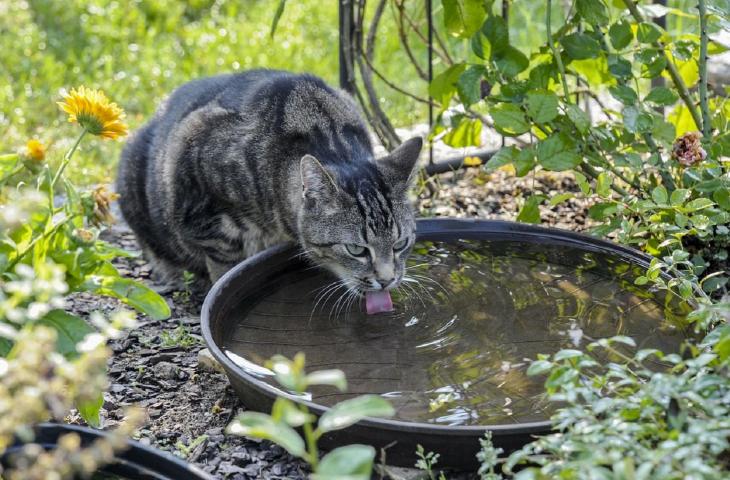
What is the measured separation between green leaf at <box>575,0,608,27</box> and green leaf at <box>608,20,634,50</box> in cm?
5

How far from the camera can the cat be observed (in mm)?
3510

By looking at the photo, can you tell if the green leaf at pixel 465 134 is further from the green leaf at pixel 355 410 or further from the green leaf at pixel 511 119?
the green leaf at pixel 355 410

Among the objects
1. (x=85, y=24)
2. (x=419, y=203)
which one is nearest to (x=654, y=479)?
(x=419, y=203)

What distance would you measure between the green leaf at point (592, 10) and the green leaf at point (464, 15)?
0.40 meters

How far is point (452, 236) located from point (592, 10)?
1.05 m

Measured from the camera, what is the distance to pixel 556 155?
3719 mm

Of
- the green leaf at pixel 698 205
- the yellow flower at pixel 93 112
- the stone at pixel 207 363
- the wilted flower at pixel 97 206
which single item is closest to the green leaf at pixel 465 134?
the green leaf at pixel 698 205

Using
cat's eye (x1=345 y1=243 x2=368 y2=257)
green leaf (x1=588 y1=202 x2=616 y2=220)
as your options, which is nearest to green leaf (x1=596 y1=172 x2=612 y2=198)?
green leaf (x1=588 y1=202 x2=616 y2=220)

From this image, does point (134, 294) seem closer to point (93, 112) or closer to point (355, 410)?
point (93, 112)

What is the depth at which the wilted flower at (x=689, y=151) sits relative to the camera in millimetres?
3508

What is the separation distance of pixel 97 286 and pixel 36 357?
3.15 ft

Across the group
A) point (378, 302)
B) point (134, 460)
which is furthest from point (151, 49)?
point (134, 460)

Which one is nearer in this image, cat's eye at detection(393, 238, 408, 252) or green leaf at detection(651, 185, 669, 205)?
green leaf at detection(651, 185, 669, 205)

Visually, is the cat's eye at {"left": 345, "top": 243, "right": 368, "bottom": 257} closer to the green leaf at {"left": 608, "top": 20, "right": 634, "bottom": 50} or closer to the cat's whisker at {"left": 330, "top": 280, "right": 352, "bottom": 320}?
the cat's whisker at {"left": 330, "top": 280, "right": 352, "bottom": 320}
